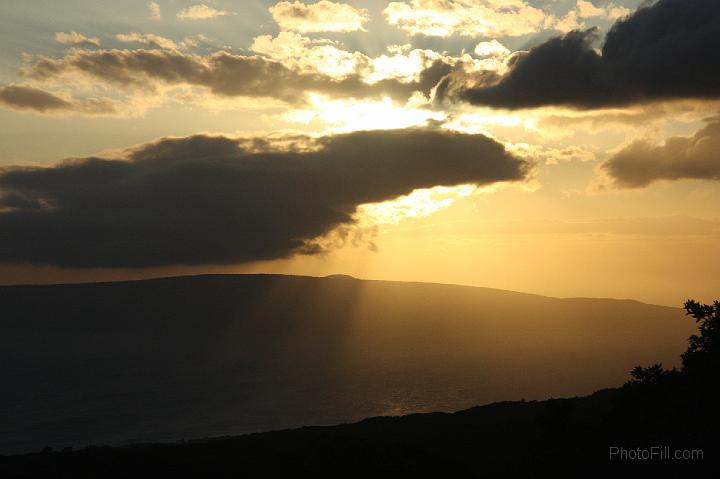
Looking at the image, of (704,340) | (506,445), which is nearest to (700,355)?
(704,340)

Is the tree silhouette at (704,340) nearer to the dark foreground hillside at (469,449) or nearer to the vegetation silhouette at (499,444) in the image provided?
the vegetation silhouette at (499,444)

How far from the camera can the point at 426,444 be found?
49281 mm

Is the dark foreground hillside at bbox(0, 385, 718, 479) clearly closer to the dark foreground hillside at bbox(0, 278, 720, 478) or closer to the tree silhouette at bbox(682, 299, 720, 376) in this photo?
the dark foreground hillside at bbox(0, 278, 720, 478)

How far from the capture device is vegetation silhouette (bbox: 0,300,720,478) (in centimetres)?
2991

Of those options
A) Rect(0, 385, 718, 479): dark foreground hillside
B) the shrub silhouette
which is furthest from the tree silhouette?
Rect(0, 385, 718, 479): dark foreground hillside

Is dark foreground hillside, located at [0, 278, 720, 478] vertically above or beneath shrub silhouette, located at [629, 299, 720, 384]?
beneath

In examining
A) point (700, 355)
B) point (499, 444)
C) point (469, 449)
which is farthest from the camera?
point (499, 444)

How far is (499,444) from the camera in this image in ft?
158

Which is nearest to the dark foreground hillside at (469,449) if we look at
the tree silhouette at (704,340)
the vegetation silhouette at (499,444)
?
the vegetation silhouette at (499,444)

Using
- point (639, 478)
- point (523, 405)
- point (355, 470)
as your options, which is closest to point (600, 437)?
point (639, 478)

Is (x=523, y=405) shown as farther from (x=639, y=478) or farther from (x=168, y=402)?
(x=168, y=402)

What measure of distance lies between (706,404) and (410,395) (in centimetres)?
15648

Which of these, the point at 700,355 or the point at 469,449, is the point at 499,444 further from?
the point at 700,355

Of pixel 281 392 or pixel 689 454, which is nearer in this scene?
pixel 689 454
